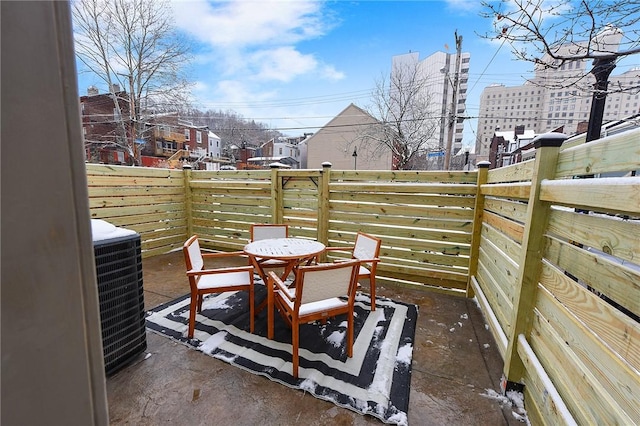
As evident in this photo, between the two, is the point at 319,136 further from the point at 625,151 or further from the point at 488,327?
the point at 625,151

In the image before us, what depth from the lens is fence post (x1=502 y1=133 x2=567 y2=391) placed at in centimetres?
156

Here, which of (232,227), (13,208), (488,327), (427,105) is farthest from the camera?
(427,105)

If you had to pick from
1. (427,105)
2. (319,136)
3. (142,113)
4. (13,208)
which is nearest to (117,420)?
(13,208)

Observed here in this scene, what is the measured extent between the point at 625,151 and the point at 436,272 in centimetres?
277

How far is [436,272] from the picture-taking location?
3.56 m

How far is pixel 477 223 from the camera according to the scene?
327cm

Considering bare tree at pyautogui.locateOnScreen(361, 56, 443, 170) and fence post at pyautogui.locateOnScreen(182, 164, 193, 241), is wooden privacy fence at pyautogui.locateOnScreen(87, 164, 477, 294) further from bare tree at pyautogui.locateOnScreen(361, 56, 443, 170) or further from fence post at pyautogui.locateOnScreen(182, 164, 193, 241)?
bare tree at pyautogui.locateOnScreen(361, 56, 443, 170)

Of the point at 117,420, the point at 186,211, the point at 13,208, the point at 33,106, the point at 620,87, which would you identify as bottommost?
the point at 117,420

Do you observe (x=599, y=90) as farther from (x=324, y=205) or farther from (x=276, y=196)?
(x=276, y=196)

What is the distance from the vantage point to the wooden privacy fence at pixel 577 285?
94cm

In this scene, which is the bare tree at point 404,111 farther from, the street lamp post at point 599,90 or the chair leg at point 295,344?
the chair leg at point 295,344

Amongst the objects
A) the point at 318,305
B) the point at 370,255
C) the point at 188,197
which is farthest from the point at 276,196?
the point at 318,305

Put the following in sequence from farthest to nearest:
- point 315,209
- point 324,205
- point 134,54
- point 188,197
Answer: point 134,54
point 188,197
point 315,209
point 324,205

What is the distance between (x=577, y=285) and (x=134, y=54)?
13.8m
